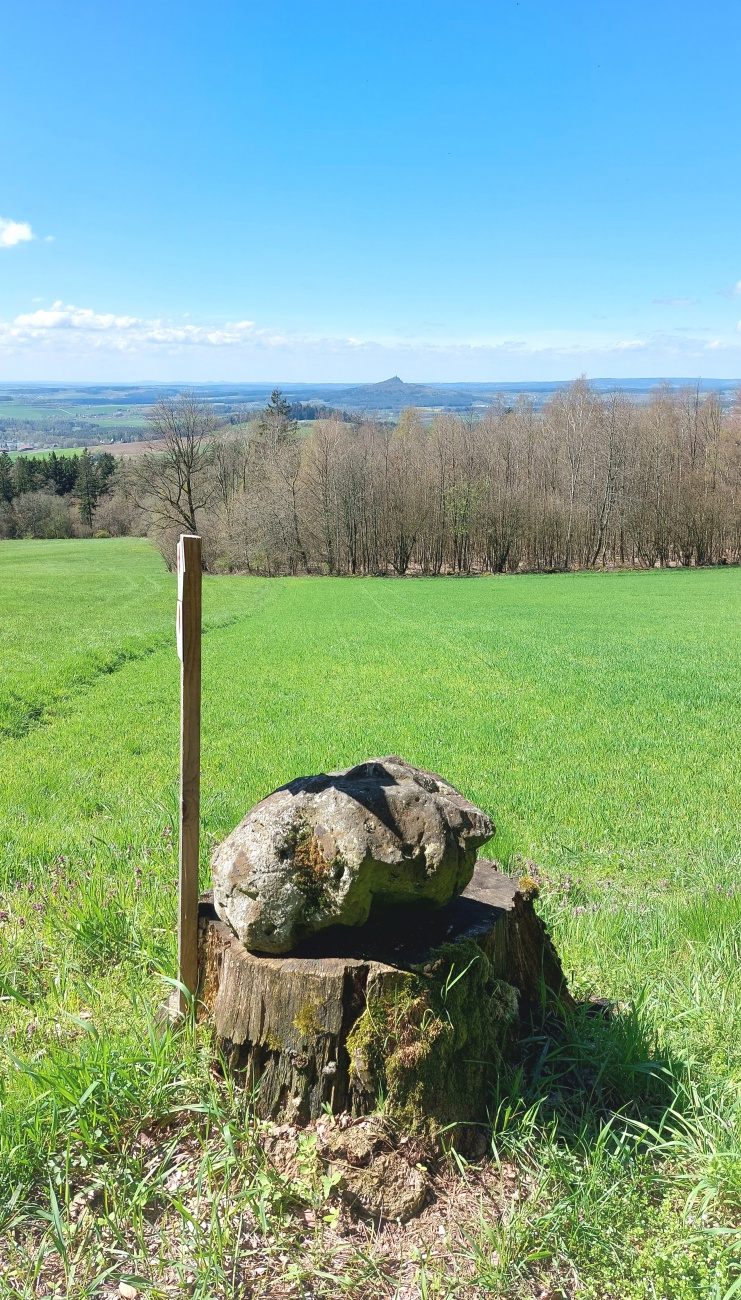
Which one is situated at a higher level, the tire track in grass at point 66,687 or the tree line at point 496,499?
the tree line at point 496,499

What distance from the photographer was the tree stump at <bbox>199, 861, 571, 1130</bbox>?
321 cm

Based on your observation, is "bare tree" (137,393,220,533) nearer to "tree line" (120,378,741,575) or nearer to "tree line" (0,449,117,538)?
"tree line" (120,378,741,575)

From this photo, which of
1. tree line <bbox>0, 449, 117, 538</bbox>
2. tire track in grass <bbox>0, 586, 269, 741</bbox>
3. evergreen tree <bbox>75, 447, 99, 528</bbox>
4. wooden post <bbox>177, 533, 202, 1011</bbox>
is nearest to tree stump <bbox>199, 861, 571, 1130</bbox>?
wooden post <bbox>177, 533, 202, 1011</bbox>

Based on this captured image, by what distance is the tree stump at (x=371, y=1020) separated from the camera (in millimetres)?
3211

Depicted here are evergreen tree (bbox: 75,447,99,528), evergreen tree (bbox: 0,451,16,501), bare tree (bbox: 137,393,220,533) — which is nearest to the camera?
bare tree (bbox: 137,393,220,533)

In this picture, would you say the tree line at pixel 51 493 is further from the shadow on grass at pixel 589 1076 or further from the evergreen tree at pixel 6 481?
the shadow on grass at pixel 589 1076

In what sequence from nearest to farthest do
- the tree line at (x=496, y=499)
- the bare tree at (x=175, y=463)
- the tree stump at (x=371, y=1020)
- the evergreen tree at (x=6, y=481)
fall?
the tree stump at (x=371, y=1020) < the bare tree at (x=175, y=463) < the tree line at (x=496, y=499) < the evergreen tree at (x=6, y=481)

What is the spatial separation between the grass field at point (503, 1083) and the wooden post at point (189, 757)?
0.39 meters

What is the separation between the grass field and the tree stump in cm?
20

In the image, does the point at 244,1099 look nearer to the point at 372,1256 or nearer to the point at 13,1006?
the point at 372,1256

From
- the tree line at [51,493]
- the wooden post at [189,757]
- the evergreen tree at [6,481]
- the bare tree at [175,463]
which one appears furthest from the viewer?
the tree line at [51,493]

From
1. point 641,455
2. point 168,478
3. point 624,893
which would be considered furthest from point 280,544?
point 624,893

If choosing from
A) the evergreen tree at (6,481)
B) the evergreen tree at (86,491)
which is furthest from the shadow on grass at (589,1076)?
the evergreen tree at (86,491)

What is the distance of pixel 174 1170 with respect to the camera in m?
3.15
